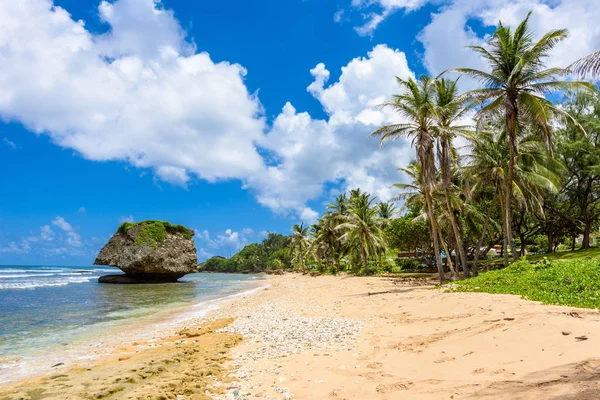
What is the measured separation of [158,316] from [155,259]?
95.8 ft

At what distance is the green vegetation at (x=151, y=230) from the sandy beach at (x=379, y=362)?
36.8m

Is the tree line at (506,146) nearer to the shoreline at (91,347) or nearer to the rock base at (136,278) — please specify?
the shoreline at (91,347)

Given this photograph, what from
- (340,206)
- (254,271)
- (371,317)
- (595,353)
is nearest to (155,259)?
(340,206)

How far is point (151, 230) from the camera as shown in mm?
45469

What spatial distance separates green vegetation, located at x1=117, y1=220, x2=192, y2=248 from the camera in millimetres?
44128

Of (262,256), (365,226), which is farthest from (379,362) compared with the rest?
(262,256)

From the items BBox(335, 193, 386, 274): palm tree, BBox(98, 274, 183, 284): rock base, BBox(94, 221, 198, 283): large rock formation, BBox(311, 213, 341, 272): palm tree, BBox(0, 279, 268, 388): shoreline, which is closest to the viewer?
BBox(0, 279, 268, 388): shoreline

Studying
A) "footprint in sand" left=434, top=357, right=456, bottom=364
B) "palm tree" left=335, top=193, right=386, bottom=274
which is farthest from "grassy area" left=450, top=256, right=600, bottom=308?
"palm tree" left=335, top=193, right=386, bottom=274

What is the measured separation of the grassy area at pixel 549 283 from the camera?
9320 mm

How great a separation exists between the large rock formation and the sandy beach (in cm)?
3653

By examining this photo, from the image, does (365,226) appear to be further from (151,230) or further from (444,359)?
(444,359)

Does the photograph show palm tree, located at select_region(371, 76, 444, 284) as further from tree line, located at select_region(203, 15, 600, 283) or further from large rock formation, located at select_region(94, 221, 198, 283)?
large rock formation, located at select_region(94, 221, 198, 283)

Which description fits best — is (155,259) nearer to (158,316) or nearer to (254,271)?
(158,316)

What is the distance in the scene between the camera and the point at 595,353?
16.4 feet
